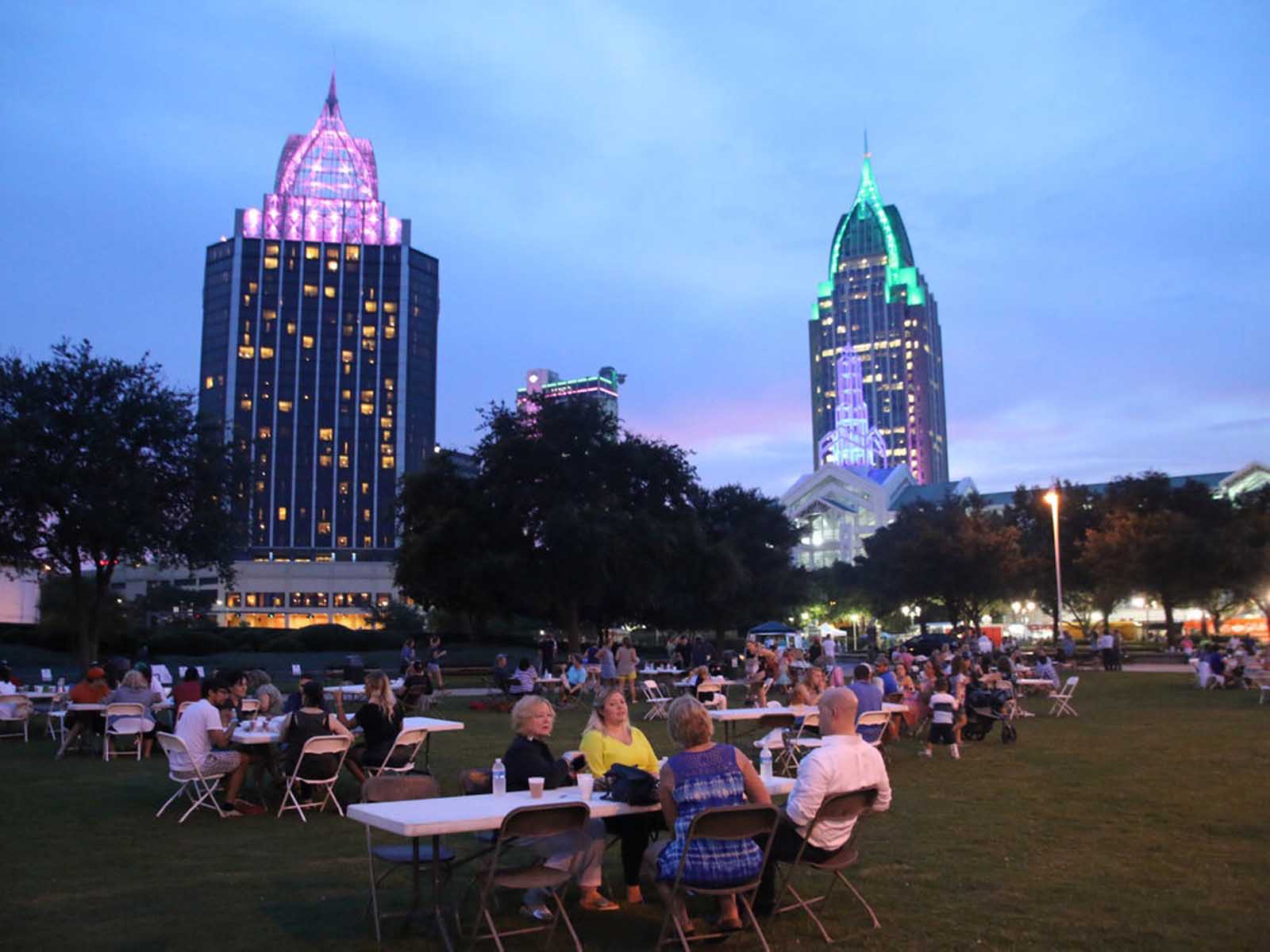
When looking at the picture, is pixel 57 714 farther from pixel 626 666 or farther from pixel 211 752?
pixel 626 666

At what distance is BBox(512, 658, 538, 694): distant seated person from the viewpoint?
21.8 m

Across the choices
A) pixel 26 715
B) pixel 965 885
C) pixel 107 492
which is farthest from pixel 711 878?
pixel 107 492

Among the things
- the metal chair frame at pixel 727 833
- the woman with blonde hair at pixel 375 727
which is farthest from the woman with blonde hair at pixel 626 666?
the metal chair frame at pixel 727 833

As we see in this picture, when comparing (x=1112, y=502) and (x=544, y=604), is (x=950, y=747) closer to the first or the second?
(x=544, y=604)

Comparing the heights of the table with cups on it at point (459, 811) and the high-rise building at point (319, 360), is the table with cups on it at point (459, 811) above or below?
below

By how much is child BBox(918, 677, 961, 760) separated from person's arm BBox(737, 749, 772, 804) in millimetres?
9017

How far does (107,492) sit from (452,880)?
Answer: 2296 cm

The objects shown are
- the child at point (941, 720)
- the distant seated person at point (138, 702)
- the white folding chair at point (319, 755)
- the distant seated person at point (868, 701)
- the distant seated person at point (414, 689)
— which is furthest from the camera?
the distant seated person at point (414, 689)

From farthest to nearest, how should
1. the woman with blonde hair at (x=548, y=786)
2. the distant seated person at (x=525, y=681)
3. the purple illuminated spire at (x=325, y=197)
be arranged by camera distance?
1. the purple illuminated spire at (x=325, y=197)
2. the distant seated person at (x=525, y=681)
3. the woman with blonde hair at (x=548, y=786)

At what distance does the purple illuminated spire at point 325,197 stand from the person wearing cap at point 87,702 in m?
137

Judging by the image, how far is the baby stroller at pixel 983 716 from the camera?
15555 mm

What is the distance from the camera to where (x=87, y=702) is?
1477 cm

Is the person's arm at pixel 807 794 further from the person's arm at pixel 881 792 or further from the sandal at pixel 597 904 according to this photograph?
the sandal at pixel 597 904

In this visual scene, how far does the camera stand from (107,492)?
26.5 metres
